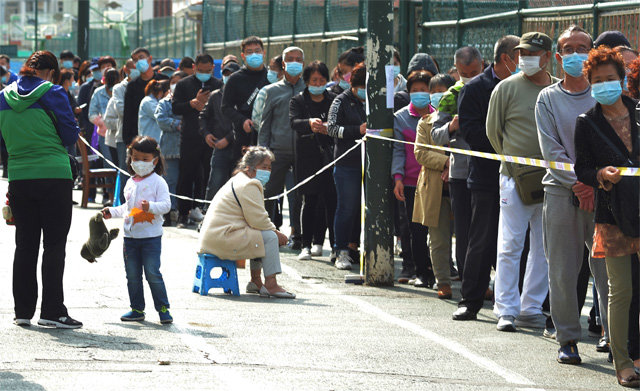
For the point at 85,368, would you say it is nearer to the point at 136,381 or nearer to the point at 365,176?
the point at 136,381

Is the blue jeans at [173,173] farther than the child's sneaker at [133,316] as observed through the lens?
Yes

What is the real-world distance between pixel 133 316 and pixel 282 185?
5.28 m

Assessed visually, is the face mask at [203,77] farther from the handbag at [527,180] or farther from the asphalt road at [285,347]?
the handbag at [527,180]

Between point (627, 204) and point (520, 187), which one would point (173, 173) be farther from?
point (627, 204)

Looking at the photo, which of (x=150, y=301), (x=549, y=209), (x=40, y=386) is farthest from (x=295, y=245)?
(x=40, y=386)

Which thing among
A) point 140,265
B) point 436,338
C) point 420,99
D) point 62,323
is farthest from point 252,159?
point 436,338

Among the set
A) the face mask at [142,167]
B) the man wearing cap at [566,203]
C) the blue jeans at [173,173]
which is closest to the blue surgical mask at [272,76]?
the blue jeans at [173,173]

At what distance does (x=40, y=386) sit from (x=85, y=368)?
0.55 meters

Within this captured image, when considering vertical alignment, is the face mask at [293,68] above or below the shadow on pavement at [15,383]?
above

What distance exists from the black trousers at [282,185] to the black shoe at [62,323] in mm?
5455

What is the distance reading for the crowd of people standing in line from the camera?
24.1 feet

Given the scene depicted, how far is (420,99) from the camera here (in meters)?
11.2

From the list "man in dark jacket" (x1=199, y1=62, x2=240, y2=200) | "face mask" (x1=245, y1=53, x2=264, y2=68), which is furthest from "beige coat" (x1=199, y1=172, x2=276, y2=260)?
"man in dark jacket" (x1=199, y1=62, x2=240, y2=200)

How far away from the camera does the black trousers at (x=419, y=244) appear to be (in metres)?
11.3
